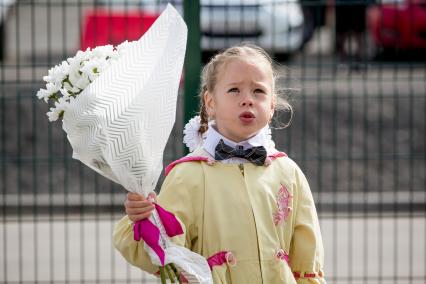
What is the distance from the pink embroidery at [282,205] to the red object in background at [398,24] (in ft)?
12.7

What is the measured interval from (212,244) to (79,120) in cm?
66

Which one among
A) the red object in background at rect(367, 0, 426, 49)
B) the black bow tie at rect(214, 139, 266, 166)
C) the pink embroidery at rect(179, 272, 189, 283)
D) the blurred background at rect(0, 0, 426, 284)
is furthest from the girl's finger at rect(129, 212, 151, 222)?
the red object in background at rect(367, 0, 426, 49)

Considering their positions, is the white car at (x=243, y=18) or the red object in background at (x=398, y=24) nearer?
the white car at (x=243, y=18)

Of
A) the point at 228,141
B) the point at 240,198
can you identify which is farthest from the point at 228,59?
the point at 240,198

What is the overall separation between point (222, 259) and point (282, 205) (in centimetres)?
30

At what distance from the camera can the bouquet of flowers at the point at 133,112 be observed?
3938 millimetres

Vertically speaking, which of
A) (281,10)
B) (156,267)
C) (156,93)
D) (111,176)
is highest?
(281,10)

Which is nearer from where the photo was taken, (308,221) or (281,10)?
(308,221)

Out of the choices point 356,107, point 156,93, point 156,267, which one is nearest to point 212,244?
point 156,267

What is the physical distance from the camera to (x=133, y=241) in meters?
4.19

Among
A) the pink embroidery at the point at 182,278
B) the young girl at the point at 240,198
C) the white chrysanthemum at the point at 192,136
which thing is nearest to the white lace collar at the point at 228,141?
the young girl at the point at 240,198

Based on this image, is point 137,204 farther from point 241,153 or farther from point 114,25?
point 114,25

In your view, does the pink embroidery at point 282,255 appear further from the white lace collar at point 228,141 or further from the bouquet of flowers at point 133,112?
the white lace collar at point 228,141

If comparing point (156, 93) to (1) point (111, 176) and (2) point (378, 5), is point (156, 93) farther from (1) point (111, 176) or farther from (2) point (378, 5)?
(2) point (378, 5)
